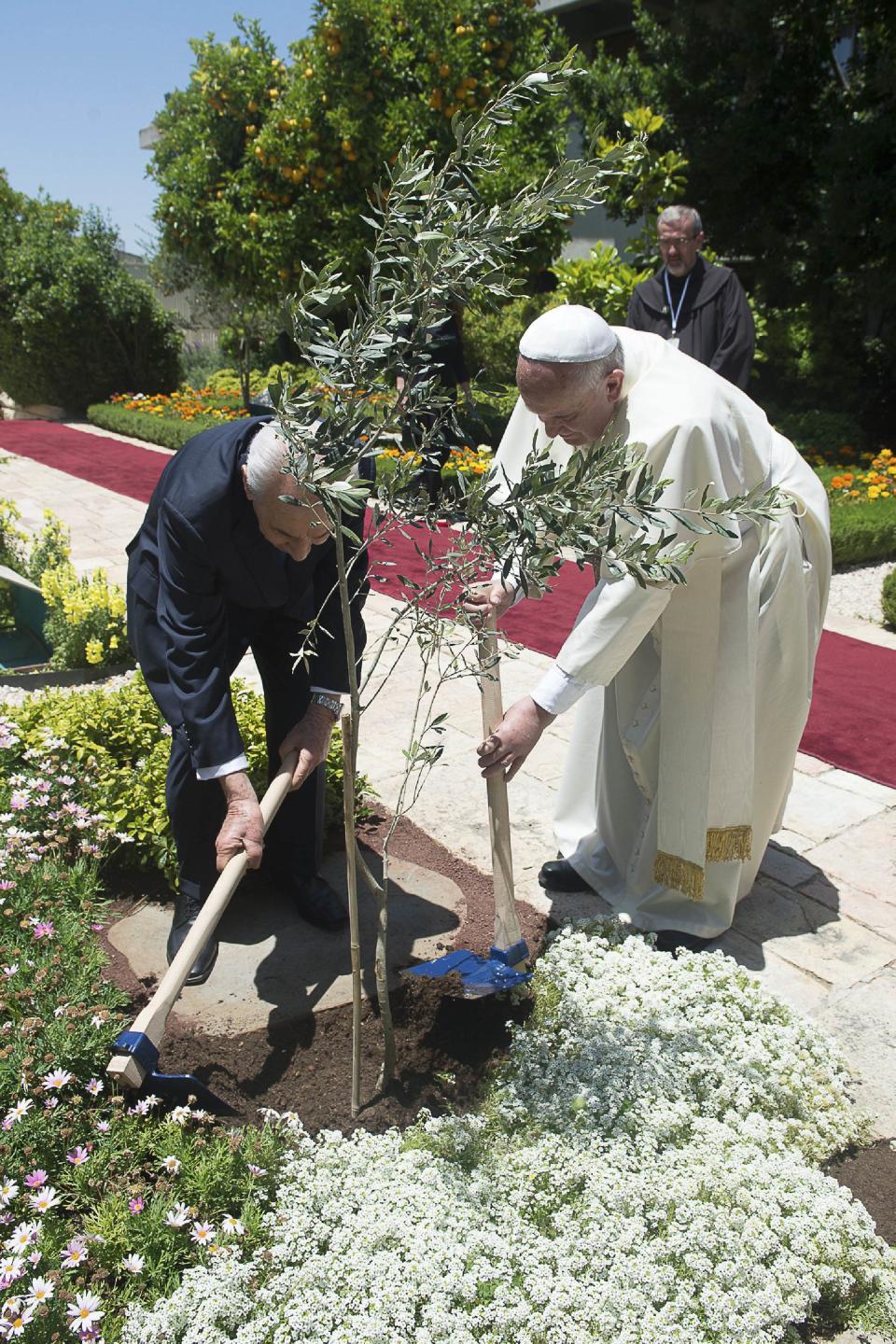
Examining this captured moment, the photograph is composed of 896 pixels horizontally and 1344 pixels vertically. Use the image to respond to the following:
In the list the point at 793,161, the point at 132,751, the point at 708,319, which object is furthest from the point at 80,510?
the point at 793,161

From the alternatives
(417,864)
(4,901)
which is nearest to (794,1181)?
(417,864)

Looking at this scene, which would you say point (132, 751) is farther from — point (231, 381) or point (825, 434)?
point (231, 381)

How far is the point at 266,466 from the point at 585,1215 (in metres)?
1.66

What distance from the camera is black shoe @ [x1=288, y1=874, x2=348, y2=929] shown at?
314 cm

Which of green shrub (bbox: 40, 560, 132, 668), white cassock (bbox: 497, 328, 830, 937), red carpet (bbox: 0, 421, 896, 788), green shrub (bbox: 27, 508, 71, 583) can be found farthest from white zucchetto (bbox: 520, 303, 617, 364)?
green shrub (bbox: 27, 508, 71, 583)

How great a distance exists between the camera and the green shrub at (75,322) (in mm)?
15766

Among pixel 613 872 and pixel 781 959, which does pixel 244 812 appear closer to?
pixel 613 872

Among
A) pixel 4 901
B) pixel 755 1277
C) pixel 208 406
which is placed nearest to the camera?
pixel 755 1277

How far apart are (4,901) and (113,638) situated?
8.48 feet

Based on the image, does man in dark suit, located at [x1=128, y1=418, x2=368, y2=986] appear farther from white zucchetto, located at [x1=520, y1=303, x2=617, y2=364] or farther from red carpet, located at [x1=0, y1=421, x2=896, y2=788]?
white zucchetto, located at [x1=520, y1=303, x2=617, y2=364]

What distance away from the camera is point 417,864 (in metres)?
3.50

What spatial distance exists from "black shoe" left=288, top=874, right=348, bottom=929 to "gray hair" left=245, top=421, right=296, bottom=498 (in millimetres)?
1287

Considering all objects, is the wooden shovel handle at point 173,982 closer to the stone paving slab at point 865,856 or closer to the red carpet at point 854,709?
the stone paving slab at point 865,856

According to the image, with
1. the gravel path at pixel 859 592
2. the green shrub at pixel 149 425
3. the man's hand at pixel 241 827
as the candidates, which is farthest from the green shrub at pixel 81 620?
the green shrub at pixel 149 425
